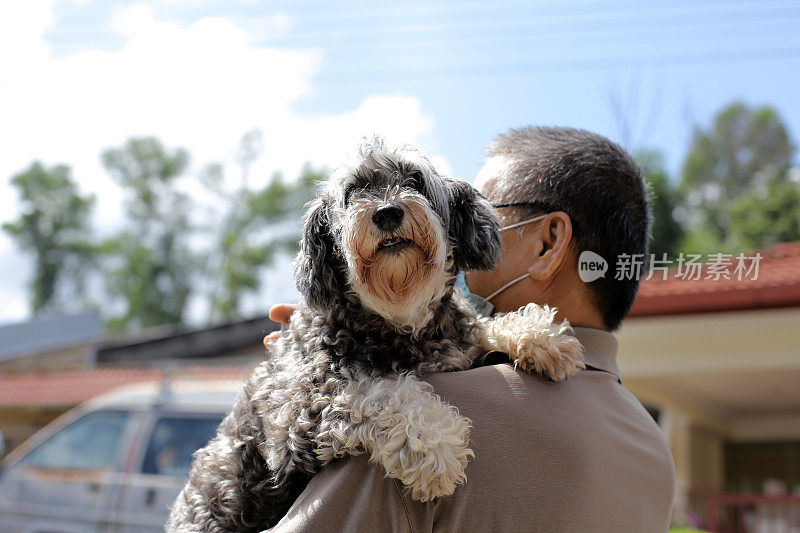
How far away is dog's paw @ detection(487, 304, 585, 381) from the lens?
8.04 ft

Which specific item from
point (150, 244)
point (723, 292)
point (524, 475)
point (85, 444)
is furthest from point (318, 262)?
point (150, 244)

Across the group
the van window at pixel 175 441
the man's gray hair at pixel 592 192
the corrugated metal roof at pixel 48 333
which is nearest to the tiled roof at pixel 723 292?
the van window at pixel 175 441

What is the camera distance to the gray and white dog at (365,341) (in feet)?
7.84

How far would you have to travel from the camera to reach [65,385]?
62.5 feet

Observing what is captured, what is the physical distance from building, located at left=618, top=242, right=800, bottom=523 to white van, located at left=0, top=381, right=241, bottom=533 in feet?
15.3

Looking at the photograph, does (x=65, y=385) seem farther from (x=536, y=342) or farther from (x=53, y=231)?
(x=53, y=231)

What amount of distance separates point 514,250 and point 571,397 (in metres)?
0.72

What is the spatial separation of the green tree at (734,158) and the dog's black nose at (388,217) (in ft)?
146

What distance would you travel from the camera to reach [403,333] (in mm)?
2680

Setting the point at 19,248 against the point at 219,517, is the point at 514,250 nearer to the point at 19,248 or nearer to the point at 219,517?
the point at 219,517

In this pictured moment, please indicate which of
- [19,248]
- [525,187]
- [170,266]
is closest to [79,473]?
[525,187]

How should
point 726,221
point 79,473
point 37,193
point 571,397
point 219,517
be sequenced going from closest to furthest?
point 571,397, point 219,517, point 79,473, point 726,221, point 37,193

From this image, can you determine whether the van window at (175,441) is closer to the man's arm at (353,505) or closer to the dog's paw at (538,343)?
the dog's paw at (538,343)

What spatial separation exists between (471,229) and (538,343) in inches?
19.4
